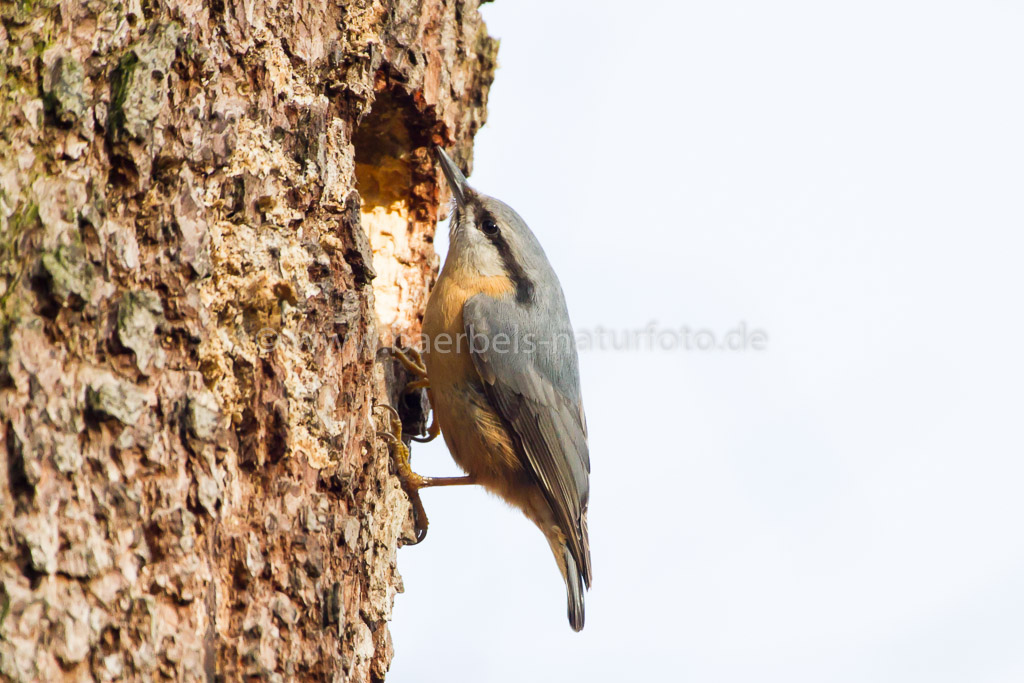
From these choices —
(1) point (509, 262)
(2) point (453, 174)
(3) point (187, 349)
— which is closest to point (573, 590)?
(1) point (509, 262)

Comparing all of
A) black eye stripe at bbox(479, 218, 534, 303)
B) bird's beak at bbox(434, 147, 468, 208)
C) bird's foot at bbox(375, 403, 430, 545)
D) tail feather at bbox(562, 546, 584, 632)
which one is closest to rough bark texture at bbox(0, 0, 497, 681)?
bird's foot at bbox(375, 403, 430, 545)

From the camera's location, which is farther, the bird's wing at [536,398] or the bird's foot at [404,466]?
the bird's wing at [536,398]

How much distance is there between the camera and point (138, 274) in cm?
238

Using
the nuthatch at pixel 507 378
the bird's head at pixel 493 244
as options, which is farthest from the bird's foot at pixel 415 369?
the bird's head at pixel 493 244

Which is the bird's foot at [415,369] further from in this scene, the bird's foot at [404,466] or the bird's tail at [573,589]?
the bird's tail at [573,589]

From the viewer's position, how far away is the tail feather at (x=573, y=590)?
13.4ft

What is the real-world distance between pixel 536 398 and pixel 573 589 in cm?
83

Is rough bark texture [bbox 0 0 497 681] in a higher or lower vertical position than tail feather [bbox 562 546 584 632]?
higher

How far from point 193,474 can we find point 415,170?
6.98 feet

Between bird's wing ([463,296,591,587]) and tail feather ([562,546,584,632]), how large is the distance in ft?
0.10

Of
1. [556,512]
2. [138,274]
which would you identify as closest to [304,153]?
[138,274]

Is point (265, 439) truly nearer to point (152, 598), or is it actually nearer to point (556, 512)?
point (152, 598)

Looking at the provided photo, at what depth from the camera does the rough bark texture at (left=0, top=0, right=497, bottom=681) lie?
211 centimetres

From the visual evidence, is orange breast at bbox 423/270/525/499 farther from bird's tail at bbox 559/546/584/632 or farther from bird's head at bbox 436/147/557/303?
bird's tail at bbox 559/546/584/632
